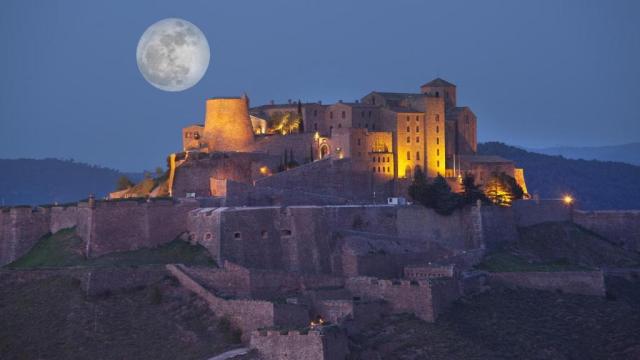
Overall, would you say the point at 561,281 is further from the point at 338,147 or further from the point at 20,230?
the point at 20,230

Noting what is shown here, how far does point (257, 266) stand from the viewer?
60125 mm

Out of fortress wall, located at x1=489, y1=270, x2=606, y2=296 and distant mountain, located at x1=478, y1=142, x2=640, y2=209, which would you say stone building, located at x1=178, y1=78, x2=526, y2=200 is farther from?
distant mountain, located at x1=478, y1=142, x2=640, y2=209

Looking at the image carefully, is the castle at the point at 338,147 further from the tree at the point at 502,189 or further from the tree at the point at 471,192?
the tree at the point at 471,192

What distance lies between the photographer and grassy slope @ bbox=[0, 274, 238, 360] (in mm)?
50250

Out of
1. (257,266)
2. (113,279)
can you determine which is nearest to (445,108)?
(257,266)

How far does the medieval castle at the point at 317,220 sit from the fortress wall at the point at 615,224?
80 mm

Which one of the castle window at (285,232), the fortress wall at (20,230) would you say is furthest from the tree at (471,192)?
the fortress wall at (20,230)

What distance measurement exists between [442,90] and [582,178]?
6313cm

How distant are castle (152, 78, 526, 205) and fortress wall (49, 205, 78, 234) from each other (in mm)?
8054

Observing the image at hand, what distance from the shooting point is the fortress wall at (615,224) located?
Answer: 73.4 m

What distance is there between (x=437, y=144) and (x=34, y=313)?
105ft

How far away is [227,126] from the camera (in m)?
76.4

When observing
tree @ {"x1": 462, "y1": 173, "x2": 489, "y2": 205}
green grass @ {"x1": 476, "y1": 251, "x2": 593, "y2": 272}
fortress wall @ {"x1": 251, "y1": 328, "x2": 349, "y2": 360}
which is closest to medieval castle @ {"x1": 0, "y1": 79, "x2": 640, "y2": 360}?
fortress wall @ {"x1": 251, "y1": 328, "x2": 349, "y2": 360}

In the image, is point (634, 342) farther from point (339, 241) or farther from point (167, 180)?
point (167, 180)
